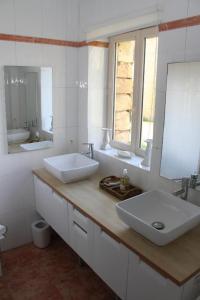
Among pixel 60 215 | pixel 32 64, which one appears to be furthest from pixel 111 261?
pixel 32 64

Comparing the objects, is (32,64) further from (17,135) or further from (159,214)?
(159,214)

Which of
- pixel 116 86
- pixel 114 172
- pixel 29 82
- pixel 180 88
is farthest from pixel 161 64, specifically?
pixel 29 82

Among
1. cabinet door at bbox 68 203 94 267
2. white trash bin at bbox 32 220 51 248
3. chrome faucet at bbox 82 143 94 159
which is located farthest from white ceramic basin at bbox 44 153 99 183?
white trash bin at bbox 32 220 51 248

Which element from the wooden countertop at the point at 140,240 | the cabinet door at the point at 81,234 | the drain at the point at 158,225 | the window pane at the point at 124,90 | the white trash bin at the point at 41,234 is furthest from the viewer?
the white trash bin at the point at 41,234

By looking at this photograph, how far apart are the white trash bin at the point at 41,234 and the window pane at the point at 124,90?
1.21 m

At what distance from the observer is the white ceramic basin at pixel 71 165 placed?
2324 mm

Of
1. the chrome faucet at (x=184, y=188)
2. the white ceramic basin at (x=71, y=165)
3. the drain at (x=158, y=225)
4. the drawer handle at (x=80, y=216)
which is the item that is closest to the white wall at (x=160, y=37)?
the chrome faucet at (x=184, y=188)

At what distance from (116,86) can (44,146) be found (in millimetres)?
988

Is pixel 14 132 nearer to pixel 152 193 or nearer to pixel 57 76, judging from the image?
pixel 57 76

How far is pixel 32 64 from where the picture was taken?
8.35 feet

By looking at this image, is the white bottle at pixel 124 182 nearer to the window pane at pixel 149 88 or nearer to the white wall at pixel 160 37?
the white wall at pixel 160 37

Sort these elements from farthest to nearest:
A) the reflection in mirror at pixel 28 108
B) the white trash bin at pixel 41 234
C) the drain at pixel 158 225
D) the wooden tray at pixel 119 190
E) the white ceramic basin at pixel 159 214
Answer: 1. the white trash bin at pixel 41 234
2. the reflection in mirror at pixel 28 108
3. the wooden tray at pixel 119 190
4. the drain at pixel 158 225
5. the white ceramic basin at pixel 159 214

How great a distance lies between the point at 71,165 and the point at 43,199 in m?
0.45

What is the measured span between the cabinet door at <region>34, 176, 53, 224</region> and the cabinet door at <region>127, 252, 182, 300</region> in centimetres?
111
